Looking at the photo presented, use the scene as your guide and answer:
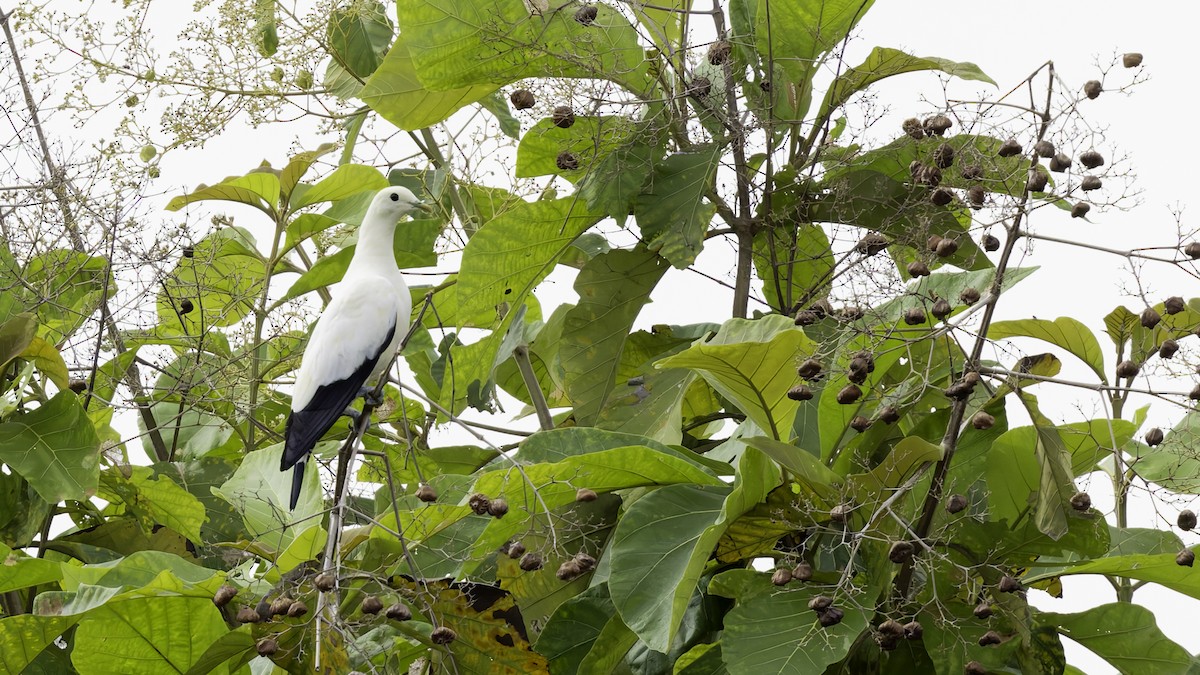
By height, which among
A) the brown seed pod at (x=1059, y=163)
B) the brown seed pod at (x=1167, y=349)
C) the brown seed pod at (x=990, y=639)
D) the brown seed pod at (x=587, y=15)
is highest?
the brown seed pod at (x=587, y=15)

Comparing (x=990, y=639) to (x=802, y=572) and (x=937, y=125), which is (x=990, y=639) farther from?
(x=937, y=125)

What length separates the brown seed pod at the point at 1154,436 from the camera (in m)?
1.78

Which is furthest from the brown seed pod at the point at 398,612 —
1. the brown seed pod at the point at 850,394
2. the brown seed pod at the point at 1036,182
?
the brown seed pod at the point at 1036,182

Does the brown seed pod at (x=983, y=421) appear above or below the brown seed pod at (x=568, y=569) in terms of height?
above

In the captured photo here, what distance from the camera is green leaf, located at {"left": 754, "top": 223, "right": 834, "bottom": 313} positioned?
2.33 metres

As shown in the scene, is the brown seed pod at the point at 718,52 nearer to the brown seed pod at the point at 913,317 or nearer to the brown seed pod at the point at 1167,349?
the brown seed pod at the point at 913,317

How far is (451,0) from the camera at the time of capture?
86.6 inches

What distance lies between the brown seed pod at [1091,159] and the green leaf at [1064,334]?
1.42ft

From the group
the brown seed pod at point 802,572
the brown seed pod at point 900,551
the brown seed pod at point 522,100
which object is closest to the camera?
the brown seed pod at point 900,551

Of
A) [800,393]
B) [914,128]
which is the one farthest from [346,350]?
[914,128]

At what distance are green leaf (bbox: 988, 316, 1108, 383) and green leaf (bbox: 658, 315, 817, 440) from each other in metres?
0.43

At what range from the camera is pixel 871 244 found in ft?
6.64

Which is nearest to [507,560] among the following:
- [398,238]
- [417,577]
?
[417,577]

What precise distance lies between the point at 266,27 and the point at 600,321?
35.7 inches
